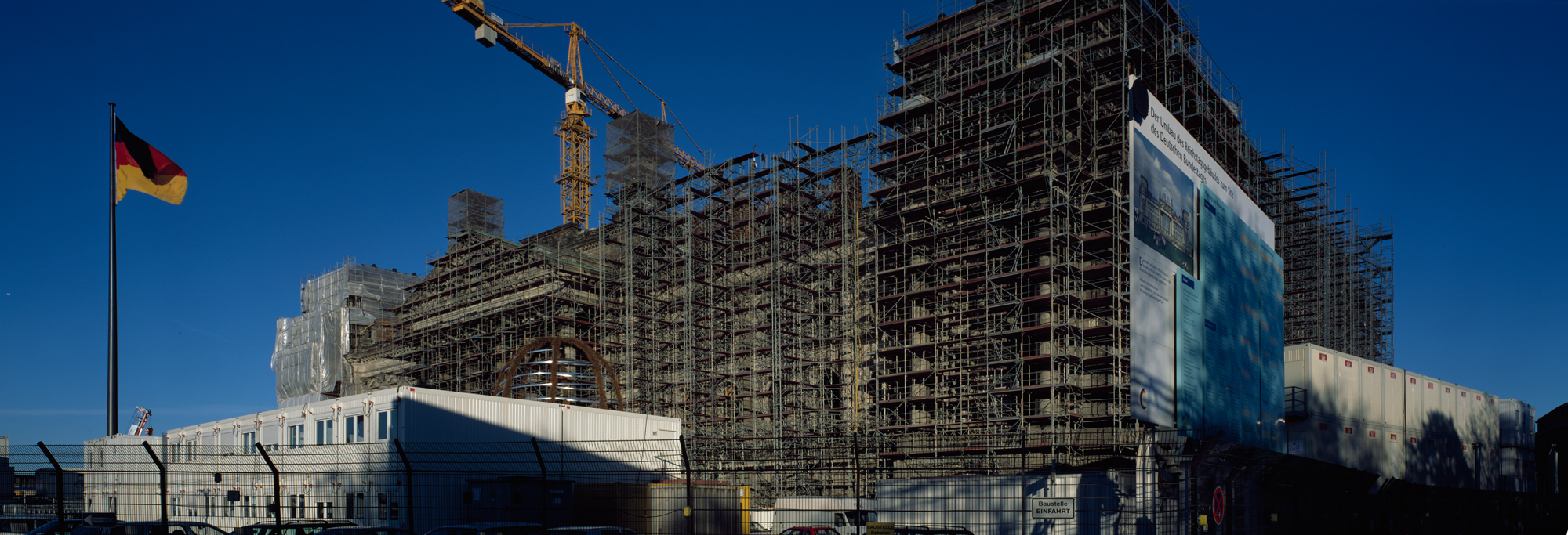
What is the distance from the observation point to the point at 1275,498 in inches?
1133

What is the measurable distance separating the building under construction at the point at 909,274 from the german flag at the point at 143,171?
45.6ft

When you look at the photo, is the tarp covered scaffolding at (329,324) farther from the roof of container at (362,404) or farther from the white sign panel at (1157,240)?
the white sign panel at (1157,240)

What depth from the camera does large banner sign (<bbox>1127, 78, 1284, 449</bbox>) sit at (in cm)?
3672

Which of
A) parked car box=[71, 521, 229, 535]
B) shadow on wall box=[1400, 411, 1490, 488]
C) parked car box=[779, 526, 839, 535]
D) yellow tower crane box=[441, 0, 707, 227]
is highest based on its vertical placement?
yellow tower crane box=[441, 0, 707, 227]

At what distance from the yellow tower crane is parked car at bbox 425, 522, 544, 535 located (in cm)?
6015

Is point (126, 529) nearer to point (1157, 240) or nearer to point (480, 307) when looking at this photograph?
point (1157, 240)

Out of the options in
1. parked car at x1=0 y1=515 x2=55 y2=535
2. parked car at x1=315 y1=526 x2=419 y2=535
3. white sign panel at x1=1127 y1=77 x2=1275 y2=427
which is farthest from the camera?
white sign panel at x1=1127 y1=77 x2=1275 y2=427

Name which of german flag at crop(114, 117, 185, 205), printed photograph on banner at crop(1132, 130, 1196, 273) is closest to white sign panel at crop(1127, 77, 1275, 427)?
printed photograph on banner at crop(1132, 130, 1196, 273)

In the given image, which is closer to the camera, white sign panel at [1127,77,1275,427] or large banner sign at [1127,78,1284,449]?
white sign panel at [1127,77,1275,427]

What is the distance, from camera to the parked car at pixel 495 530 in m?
17.7

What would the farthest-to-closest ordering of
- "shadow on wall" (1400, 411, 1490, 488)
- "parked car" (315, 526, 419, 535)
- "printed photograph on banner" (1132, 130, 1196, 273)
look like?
"shadow on wall" (1400, 411, 1490, 488), "printed photograph on banner" (1132, 130, 1196, 273), "parked car" (315, 526, 419, 535)

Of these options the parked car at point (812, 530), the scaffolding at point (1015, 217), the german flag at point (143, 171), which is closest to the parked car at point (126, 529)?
the german flag at point (143, 171)

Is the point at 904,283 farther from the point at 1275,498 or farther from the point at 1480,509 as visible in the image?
the point at 1480,509

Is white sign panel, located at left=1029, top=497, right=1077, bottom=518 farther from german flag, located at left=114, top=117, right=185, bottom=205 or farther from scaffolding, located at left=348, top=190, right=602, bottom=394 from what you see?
scaffolding, located at left=348, top=190, right=602, bottom=394
